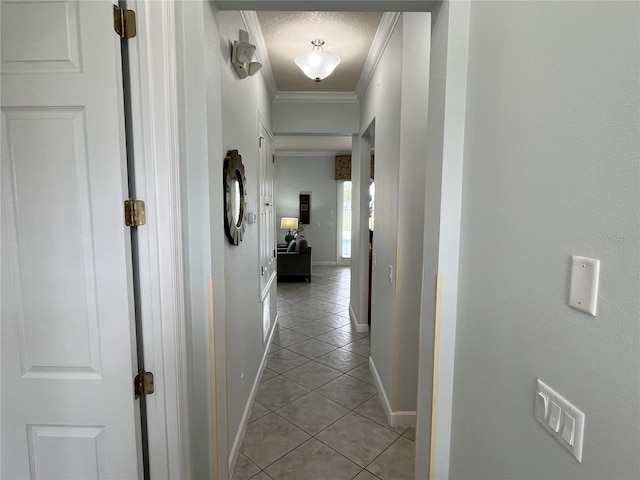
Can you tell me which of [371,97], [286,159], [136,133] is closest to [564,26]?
[136,133]

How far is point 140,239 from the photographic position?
1.07m

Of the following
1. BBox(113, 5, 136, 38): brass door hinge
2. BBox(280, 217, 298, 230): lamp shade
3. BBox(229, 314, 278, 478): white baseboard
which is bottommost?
BBox(229, 314, 278, 478): white baseboard

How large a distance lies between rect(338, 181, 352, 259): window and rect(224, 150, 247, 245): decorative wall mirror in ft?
21.3

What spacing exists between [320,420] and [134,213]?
2.02m

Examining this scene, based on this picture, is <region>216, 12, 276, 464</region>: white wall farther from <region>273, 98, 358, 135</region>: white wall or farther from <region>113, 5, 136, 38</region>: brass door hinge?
<region>273, 98, 358, 135</region>: white wall

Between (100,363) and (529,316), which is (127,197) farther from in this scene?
(529,316)

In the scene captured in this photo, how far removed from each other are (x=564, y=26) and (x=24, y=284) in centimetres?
157

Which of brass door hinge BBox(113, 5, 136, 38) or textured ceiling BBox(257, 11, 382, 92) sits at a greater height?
textured ceiling BBox(257, 11, 382, 92)

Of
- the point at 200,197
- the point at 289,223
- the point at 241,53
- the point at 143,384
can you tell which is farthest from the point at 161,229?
the point at 289,223

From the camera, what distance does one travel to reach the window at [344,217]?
8469 millimetres

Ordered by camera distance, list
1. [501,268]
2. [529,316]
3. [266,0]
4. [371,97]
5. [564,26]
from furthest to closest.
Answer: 1. [371,97]
2. [266,0]
3. [501,268]
4. [529,316]
5. [564,26]

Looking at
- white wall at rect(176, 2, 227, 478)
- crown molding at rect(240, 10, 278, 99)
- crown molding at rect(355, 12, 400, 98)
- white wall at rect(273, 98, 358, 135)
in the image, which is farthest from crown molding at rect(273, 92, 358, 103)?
white wall at rect(176, 2, 227, 478)

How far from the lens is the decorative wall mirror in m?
1.69

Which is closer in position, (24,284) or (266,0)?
(24,284)
